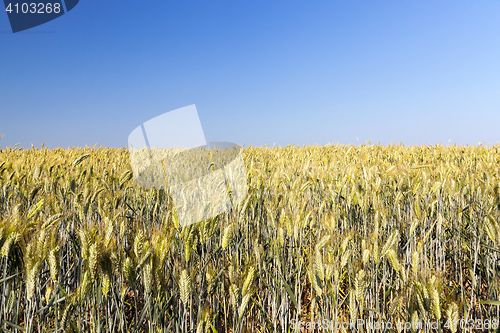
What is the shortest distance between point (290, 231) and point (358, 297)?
434 millimetres

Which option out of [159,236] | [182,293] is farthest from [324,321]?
[159,236]

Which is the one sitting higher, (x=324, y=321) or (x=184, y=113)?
(x=184, y=113)

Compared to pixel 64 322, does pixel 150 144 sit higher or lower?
higher

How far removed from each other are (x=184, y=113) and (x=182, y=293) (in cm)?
121

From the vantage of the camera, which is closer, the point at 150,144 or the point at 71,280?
the point at 71,280

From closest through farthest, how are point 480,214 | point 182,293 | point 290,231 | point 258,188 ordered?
point 182,293
point 290,231
point 480,214
point 258,188

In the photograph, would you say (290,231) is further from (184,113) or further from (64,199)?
(64,199)

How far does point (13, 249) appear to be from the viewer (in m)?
0.97

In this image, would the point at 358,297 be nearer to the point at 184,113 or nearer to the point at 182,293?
the point at 182,293

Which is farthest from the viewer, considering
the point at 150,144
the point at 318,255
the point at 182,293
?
the point at 150,144

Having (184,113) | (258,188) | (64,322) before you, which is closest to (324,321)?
(64,322)

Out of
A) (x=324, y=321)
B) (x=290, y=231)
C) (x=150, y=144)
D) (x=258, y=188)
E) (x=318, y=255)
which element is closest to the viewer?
(x=318, y=255)

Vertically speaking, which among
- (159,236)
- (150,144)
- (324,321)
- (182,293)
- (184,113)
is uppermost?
(184,113)

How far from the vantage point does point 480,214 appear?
72.0 inches
